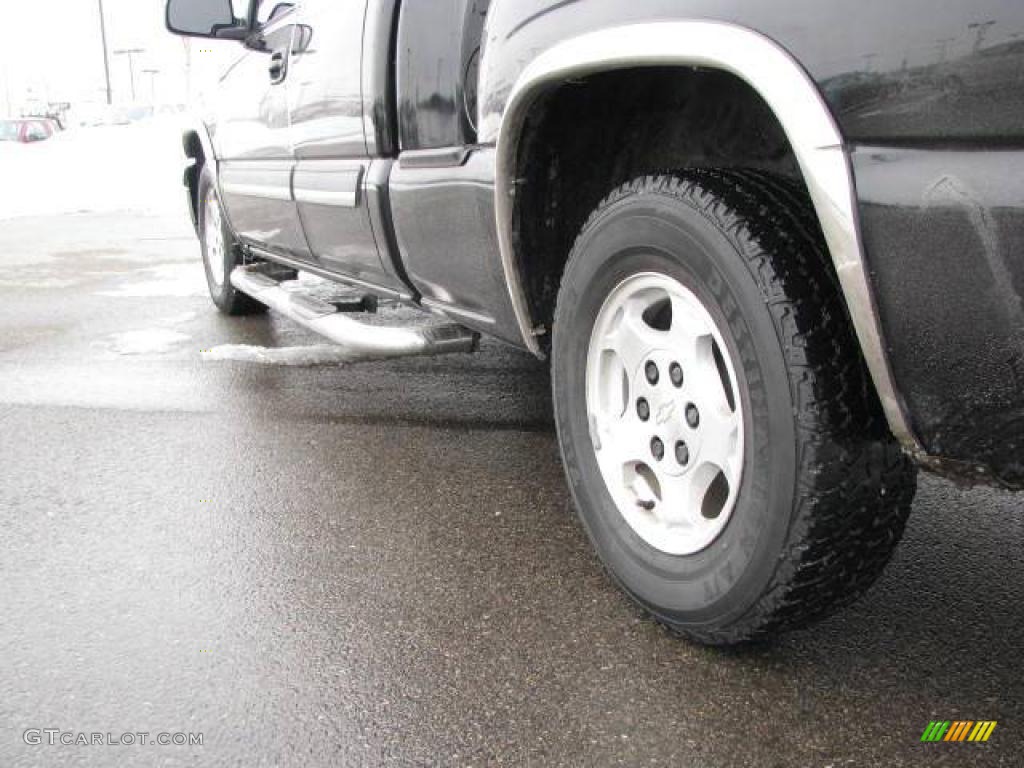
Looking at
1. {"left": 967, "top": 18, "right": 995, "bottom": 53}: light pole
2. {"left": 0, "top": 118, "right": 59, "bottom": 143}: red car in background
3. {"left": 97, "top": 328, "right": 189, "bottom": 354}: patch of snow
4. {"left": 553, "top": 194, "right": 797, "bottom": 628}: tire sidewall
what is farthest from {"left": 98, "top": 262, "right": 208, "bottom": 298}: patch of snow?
{"left": 0, "top": 118, "right": 59, "bottom": 143}: red car in background

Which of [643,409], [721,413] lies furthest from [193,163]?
[721,413]

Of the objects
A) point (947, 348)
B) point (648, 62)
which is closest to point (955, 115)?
point (947, 348)

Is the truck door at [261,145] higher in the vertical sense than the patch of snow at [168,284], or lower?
higher

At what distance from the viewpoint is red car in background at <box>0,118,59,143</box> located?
4119 cm

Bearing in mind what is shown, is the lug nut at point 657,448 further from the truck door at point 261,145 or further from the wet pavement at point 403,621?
the truck door at point 261,145

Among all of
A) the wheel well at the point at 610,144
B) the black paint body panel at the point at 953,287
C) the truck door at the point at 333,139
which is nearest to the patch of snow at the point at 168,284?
the truck door at the point at 333,139

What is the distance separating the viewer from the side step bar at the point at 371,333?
3.27m

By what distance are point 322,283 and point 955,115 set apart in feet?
14.1

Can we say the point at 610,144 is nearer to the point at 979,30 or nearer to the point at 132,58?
the point at 979,30

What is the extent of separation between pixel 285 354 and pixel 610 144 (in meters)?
3.01

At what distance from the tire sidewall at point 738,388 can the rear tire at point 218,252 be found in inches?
153

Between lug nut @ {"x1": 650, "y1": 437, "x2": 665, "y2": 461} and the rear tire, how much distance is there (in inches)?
161

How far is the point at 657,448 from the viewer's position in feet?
7.08

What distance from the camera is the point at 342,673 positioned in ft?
6.75
